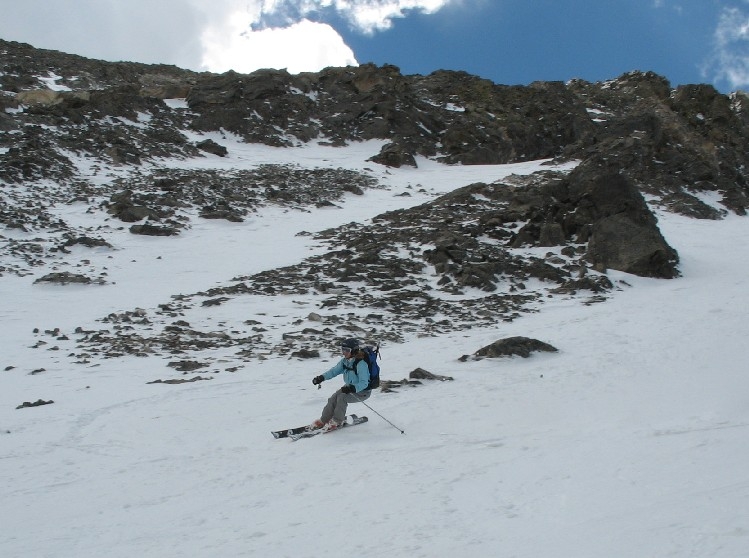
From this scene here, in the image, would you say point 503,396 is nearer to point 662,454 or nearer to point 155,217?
point 662,454

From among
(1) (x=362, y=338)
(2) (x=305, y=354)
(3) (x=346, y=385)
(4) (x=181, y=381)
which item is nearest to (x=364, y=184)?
(1) (x=362, y=338)

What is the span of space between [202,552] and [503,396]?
623 centimetres

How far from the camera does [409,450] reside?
8227 millimetres

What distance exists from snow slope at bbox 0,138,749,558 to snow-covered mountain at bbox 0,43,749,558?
0.15ft

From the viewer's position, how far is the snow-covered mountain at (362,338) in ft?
19.7

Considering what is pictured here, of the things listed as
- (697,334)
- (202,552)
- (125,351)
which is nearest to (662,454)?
(202,552)

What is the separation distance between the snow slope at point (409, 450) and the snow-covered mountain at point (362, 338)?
0.05 metres

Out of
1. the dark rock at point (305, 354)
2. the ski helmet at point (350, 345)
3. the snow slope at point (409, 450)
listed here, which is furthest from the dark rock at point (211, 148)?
the ski helmet at point (350, 345)

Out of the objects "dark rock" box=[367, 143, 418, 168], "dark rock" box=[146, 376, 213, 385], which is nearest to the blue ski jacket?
"dark rock" box=[146, 376, 213, 385]

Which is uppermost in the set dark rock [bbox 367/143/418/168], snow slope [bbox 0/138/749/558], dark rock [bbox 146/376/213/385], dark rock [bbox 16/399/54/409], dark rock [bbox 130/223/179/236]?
dark rock [bbox 367/143/418/168]

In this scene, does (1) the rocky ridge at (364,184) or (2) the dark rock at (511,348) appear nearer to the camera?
(2) the dark rock at (511,348)

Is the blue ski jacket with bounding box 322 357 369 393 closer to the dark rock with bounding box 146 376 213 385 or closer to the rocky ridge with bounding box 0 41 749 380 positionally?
the dark rock with bounding box 146 376 213 385

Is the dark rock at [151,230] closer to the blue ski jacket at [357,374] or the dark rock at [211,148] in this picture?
the dark rock at [211,148]

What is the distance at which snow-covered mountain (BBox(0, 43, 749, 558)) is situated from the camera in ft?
19.7
